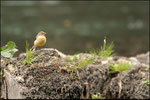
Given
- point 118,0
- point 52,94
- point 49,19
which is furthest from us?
point 118,0

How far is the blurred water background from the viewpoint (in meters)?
5.61

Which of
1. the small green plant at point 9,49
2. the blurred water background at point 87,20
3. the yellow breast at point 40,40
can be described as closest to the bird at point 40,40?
the yellow breast at point 40,40

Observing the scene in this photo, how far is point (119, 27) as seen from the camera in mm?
6277

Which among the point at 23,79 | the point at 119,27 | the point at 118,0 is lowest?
the point at 23,79

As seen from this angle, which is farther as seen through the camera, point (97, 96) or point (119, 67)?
point (119, 67)

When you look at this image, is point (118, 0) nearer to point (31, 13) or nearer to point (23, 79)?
point (31, 13)

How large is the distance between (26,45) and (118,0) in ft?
20.2

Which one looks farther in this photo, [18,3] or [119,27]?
[18,3]

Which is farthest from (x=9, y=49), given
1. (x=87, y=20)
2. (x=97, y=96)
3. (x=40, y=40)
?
(x=87, y=20)

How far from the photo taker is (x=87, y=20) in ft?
21.0

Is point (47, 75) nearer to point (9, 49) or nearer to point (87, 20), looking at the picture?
point (9, 49)

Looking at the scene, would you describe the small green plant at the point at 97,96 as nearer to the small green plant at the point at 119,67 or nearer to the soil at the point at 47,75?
the soil at the point at 47,75

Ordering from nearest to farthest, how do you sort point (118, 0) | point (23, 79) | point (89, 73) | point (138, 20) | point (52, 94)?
1. point (23, 79)
2. point (52, 94)
3. point (89, 73)
4. point (138, 20)
5. point (118, 0)

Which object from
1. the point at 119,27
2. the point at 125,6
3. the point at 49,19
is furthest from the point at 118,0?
the point at 49,19
